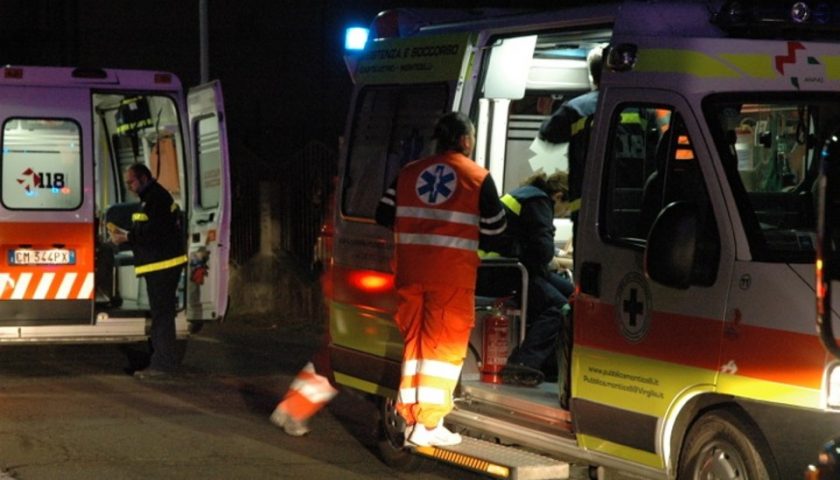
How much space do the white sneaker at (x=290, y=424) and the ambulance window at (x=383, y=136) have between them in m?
1.33

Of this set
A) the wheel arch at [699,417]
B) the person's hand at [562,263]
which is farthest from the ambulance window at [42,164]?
the wheel arch at [699,417]

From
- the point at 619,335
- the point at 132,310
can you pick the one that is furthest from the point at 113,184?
the point at 619,335

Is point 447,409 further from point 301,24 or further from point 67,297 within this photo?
point 301,24

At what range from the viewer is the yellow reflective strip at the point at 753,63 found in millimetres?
6293

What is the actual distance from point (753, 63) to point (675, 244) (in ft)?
2.76

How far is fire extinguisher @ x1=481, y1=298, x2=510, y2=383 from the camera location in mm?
8281

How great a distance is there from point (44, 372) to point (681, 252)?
7.84 meters

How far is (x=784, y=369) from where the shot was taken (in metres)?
5.75

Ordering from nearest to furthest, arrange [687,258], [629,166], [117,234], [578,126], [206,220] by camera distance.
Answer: [687,258]
[629,166]
[578,126]
[206,220]
[117,234]

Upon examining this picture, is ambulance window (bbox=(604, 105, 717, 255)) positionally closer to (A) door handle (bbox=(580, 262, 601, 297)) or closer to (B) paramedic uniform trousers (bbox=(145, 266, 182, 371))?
(A) door handle (bbox=(580, 262, 601, 297))

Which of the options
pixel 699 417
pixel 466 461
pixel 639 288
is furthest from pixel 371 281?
pixel 699 417

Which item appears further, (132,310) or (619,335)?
(132,310)

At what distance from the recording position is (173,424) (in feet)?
32.7

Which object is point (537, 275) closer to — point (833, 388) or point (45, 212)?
point (833, 388)
